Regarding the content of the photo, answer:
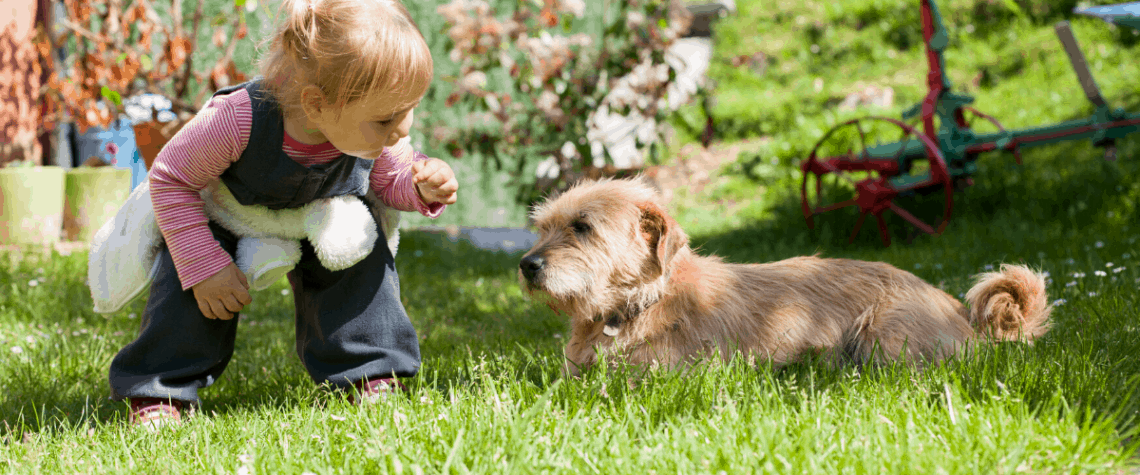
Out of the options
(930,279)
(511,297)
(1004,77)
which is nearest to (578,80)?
(511,297)

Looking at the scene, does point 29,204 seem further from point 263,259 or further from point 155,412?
point 263,259

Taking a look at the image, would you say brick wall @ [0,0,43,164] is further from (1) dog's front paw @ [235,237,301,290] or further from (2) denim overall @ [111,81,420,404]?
(1) dog's front paw @ [235,237,301,290]

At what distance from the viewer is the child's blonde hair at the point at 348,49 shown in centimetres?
225

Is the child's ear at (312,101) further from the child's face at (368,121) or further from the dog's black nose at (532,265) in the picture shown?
the dog's black nose at (532,265)

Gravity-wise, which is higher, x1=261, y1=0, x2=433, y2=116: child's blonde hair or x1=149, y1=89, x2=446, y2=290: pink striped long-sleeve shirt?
x1=261, y1=0, x2=433, y2=116: child's blonde hair

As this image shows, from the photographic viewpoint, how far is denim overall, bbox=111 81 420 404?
99.1 inches

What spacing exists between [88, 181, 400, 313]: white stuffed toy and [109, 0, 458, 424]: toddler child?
0.04 metres

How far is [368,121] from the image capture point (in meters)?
2.33

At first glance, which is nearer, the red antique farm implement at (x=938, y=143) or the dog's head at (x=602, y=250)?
the dog's head at (x=602, y=250)

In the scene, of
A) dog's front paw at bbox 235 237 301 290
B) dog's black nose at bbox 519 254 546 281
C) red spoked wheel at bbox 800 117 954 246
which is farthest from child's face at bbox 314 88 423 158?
red spoked wheel at bbox 800 117 954 246

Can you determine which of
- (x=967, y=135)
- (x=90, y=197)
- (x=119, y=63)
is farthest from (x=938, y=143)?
(x=90, y=197)

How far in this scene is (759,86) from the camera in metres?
10.1

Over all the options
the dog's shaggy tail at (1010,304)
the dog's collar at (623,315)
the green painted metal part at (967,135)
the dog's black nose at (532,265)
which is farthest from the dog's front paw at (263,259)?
the green painted metal part at (967,135)

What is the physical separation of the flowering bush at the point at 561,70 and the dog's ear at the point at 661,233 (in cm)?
381
